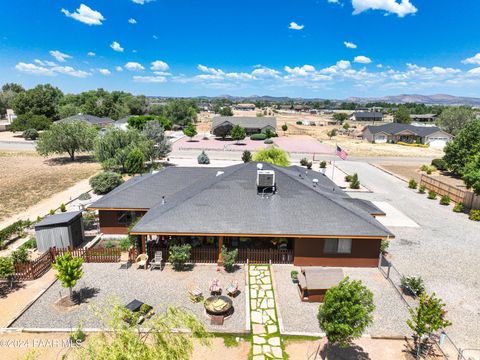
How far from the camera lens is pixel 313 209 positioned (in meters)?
20.1

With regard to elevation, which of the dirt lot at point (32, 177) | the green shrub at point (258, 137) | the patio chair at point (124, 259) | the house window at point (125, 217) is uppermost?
the green shrub at point (258, 137)

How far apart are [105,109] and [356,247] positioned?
110 metres

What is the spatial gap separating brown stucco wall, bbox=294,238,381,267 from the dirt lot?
26352 mm

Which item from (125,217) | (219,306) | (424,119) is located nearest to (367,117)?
(424,119)

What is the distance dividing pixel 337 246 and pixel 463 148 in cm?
3918

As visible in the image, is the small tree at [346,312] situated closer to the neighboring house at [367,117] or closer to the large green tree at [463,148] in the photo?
the large green tree at [463,148]

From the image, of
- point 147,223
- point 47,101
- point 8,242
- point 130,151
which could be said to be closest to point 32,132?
point 47,101

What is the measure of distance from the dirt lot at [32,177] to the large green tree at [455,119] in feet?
319

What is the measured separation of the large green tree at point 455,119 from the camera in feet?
293

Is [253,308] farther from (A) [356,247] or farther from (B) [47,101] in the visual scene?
(B) [47,101]

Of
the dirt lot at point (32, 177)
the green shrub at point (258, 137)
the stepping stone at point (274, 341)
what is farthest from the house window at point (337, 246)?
the green shrub at point (258, 137)

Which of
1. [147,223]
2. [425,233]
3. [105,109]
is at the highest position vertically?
[105,109]

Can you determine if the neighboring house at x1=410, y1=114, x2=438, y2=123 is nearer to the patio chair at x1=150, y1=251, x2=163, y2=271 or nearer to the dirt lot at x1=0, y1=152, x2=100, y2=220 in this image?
the dirt lot at x1=0, y1=152, x2=100, y2=220

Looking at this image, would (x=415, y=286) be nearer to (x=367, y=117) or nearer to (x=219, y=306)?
(x=219, y=306)
